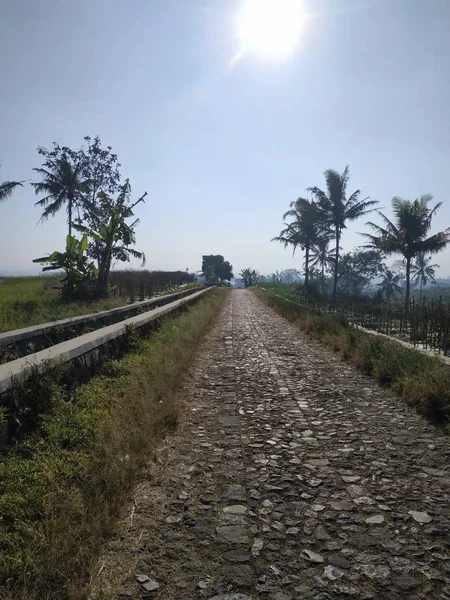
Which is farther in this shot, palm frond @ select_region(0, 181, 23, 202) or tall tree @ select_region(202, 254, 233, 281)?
A: tall tree @ select_region(202, 254, 233, 281)

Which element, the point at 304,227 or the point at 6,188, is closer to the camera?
the point at 6,188

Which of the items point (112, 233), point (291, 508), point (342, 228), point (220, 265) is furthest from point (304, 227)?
point (220, 265)

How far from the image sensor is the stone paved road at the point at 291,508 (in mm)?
2061

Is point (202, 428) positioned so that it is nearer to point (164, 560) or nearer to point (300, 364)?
point (164, 560)

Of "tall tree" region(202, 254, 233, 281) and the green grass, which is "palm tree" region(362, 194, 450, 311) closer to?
the green grass

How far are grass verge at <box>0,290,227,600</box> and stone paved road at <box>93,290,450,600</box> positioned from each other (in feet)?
0.56

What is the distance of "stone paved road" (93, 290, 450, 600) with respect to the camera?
206 centimetres

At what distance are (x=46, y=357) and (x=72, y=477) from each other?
1712 millimetres

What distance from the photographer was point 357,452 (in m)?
3.64

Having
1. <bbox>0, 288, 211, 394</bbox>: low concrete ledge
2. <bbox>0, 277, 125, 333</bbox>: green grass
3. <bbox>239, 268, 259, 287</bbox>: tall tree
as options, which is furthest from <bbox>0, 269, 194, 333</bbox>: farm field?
<bbox>239, 268, 259, 287</bbox>: tall tree

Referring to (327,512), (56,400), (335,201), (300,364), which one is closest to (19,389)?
(56,400)

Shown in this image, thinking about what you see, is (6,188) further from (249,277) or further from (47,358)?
(249,277)

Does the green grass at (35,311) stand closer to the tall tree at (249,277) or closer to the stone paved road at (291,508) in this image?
the stone paved road at (291,508)

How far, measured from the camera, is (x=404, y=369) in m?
5.97
